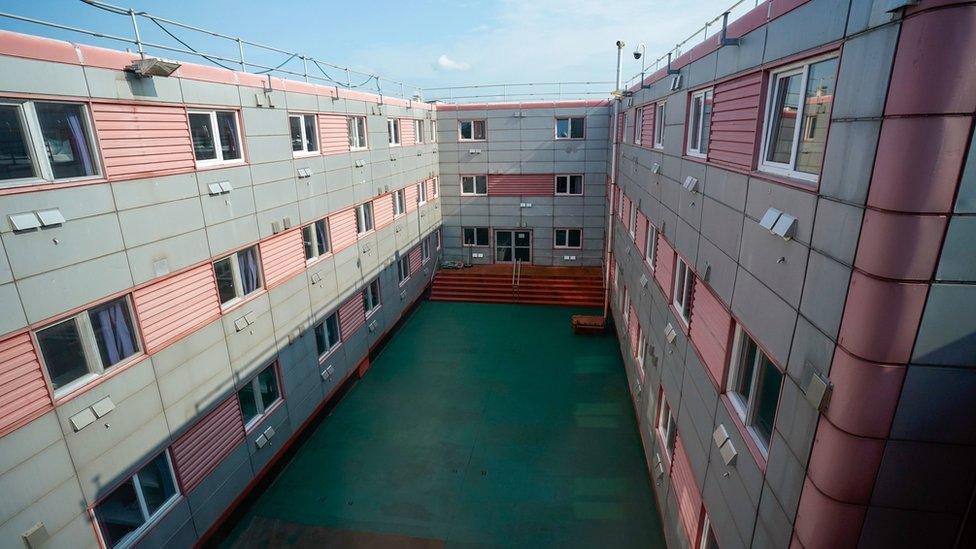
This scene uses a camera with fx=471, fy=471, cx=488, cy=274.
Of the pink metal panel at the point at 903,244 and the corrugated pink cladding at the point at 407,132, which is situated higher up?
the corrugated pink cladding at the point at 407,132

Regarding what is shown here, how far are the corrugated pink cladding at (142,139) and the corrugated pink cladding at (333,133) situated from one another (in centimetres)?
485

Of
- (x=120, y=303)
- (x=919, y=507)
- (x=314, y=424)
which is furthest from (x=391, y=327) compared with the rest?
(x=919, y=507)

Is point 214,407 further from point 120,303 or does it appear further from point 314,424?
point 314,424

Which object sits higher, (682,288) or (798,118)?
(798,118)

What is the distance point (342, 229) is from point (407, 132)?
7.31 meters

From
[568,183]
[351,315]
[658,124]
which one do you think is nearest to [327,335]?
[351,315]

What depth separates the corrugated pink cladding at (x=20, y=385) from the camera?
5.99m

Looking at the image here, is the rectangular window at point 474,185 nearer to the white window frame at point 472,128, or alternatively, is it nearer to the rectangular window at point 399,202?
the white window frame at point 472,128

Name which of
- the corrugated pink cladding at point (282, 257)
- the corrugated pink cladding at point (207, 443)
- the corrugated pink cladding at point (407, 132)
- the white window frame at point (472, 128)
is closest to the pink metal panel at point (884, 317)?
the corrugated pink cladding at point (207, 443)

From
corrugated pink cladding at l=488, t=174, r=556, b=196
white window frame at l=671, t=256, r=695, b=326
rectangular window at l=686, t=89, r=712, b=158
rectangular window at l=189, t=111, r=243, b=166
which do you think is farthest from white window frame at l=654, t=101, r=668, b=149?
corrugated pink cladding at l=488, t=174, r=556, b=196

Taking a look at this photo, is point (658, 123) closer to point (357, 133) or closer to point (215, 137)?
point (357, 133)

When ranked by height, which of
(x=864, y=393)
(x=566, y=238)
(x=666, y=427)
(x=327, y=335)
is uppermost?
(x=864, y=393)

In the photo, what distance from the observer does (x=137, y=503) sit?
7.99m

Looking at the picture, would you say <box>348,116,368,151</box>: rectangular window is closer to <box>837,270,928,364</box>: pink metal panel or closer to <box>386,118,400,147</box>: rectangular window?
<box>386,118,400,147</box>: rectangular window
